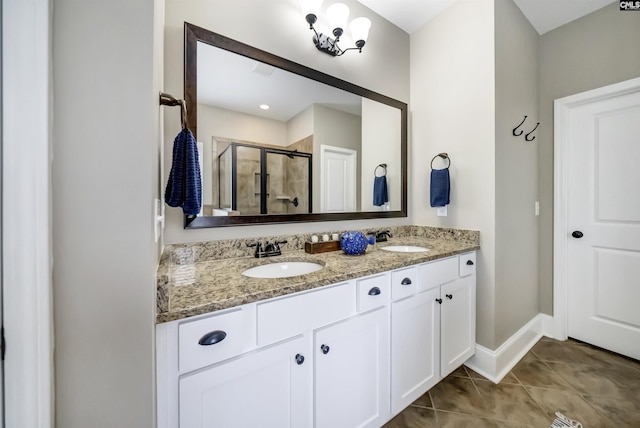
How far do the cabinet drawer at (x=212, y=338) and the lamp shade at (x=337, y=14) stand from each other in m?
1.84

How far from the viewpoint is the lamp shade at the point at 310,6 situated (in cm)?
154

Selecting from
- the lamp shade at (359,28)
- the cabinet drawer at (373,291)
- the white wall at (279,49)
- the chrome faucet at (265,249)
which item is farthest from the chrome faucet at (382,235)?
the lamp shade at (359,28)

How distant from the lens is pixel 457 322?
5.24ft

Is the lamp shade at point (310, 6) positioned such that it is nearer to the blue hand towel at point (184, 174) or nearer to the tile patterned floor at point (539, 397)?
the blue hand towel at point (184, 174)

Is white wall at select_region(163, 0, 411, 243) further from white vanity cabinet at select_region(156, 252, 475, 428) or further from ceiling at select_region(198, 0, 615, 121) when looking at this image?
white vanity cabinet at select_region(156, 252, 475, 428)

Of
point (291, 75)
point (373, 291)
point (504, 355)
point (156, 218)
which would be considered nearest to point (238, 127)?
point (291, 75)

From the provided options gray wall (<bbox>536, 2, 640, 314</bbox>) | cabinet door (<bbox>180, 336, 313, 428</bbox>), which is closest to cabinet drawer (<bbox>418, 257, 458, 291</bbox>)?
cabinet door (<bbox>180, 336, 313, 428</bbox>)

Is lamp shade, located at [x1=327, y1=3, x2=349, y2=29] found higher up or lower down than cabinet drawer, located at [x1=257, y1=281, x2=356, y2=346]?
higher up

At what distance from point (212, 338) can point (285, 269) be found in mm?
612

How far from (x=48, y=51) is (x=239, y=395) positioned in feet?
Result: 3.36

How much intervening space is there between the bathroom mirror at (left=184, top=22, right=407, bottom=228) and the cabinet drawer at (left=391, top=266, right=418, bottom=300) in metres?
0.64

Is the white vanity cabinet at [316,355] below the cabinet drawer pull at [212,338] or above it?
below

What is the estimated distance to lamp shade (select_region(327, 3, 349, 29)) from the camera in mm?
1605

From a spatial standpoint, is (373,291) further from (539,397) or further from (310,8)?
(310,8)
